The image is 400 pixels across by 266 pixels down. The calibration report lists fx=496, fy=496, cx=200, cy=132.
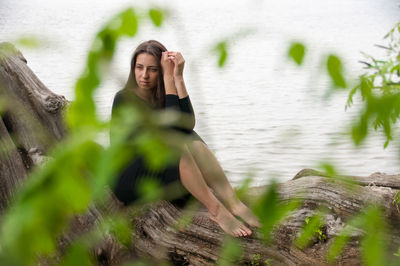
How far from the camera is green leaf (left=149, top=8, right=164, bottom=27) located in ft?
2.06

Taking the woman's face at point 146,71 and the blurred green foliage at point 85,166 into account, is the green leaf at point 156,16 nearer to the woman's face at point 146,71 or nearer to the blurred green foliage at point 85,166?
the blurred green foliage at point 85,166

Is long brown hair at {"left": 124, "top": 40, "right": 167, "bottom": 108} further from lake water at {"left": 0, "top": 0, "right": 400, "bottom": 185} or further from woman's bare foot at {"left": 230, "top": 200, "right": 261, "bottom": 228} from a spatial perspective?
woman's bare foot at {"left": 230, "top": 200, "right": 261, "bottom": 228}

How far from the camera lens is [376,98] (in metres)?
0.69

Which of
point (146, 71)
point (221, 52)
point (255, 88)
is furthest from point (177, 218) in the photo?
point (255, 88)

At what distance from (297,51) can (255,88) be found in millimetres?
8346

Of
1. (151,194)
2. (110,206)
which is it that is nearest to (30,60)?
(110,206)

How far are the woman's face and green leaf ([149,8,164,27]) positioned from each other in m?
2.05

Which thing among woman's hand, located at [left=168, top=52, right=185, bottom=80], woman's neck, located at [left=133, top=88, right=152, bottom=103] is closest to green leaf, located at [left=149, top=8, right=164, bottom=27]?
woman's hand, located at [left=168, top=52, right=185, bottom=80]

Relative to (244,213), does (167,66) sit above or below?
above

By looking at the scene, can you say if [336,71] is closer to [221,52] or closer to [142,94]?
[221,52]

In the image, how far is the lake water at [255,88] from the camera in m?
0.64

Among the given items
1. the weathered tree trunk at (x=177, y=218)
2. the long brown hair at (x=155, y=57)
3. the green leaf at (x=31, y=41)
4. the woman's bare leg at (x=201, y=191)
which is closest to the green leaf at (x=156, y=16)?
the green leaf at (x=31, y=41)

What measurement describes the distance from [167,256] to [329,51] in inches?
94.4

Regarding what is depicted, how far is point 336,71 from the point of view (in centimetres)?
63
